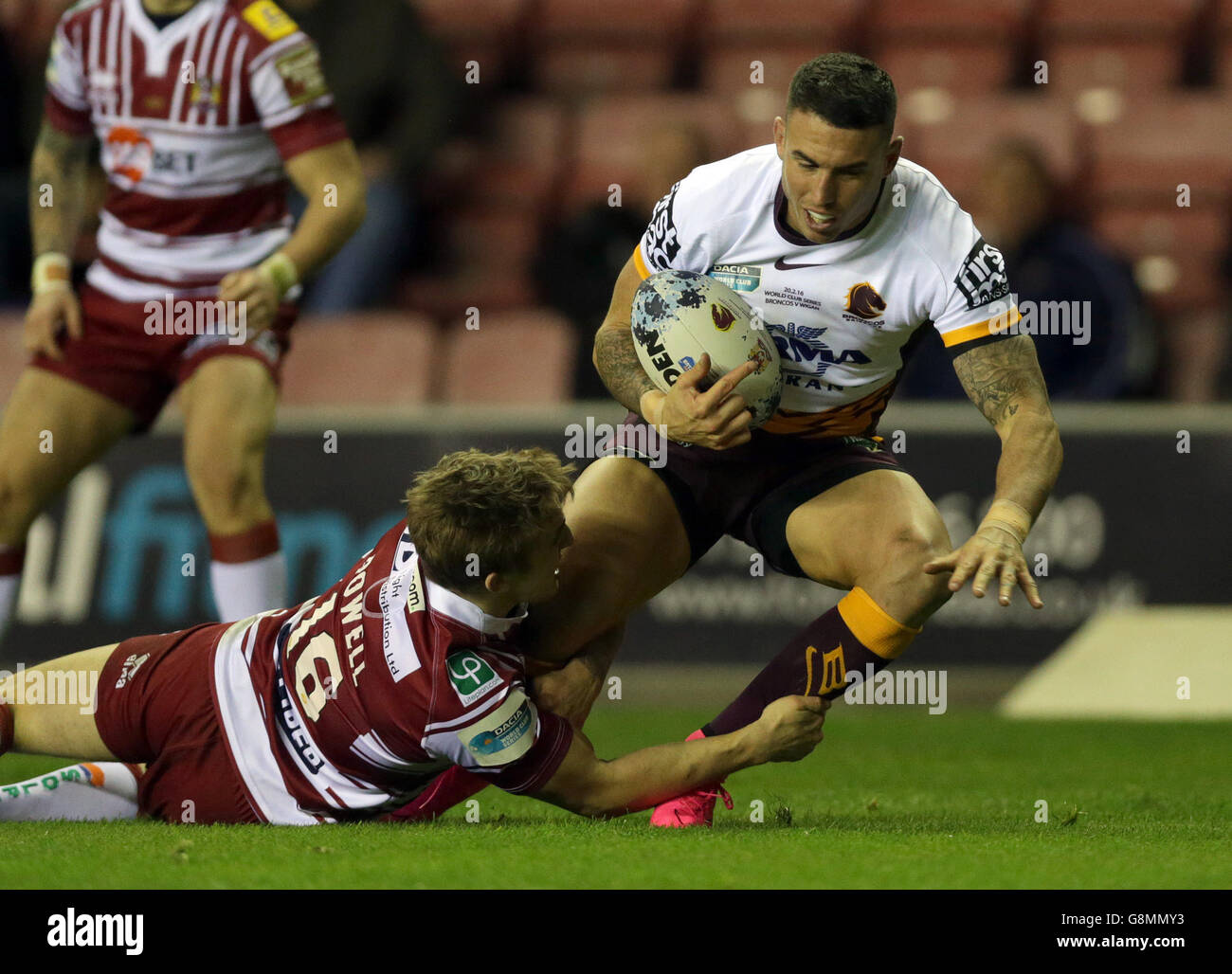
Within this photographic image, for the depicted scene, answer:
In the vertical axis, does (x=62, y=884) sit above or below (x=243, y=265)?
below

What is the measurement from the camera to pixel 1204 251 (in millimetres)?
10258

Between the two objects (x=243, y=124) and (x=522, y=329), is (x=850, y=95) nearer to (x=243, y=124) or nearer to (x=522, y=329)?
(x=243, y=124)

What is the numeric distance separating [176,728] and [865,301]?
205 cm

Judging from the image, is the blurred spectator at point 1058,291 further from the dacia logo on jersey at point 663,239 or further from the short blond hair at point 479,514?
the short blond hair at point 479,514

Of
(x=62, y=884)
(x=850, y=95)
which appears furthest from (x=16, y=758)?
(x=850, y=95)

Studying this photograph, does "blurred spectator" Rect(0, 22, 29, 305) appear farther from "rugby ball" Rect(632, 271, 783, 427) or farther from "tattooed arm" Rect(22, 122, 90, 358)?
"rugby ball" Rect(632, 271, 783, 427)

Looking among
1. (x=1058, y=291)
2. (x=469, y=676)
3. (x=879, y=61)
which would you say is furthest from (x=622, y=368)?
(x=879, y=61)

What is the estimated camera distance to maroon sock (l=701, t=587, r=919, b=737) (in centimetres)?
457

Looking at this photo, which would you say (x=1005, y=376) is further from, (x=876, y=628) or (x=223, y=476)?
(x=223, y=476)

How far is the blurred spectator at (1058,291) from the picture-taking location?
8.91 metres

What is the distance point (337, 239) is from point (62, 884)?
2.99 meters

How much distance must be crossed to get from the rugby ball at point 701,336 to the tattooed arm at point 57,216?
2.35 m

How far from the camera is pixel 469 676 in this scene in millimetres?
3979

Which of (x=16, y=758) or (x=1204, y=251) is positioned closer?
(x=16, y=758)
